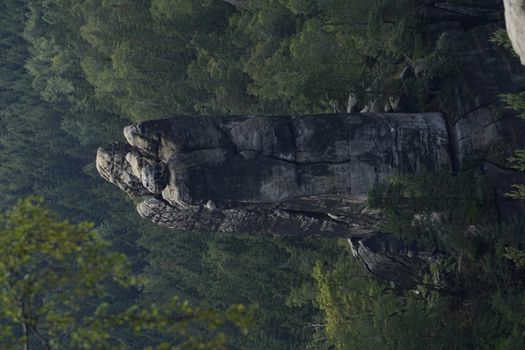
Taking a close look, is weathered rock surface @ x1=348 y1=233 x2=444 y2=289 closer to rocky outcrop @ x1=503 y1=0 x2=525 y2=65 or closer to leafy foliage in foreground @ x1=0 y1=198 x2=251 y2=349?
rocky outcrop @ x1=503 y1=0 x2=525 y2=65

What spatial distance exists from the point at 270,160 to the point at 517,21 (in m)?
9.57

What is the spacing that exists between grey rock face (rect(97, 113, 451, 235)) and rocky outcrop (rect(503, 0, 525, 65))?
859 cm

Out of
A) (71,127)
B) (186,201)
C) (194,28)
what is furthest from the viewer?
(71,127)

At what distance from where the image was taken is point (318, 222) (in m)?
26.0

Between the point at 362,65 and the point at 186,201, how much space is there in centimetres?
1030

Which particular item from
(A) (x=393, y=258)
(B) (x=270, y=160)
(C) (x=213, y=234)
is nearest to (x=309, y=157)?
(B) (x=270, y=160)

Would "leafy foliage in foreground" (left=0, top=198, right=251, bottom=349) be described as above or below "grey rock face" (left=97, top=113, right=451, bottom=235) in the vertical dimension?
below

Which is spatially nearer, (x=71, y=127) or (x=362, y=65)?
(x=362, y=65)

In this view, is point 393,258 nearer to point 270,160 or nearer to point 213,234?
point 270,160

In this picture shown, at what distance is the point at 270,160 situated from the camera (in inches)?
950

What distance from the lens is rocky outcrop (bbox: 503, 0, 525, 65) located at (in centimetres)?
1549

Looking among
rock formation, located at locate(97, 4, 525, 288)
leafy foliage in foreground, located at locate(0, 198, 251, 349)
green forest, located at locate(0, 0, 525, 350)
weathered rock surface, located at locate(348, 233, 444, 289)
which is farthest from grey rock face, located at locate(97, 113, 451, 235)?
leafy foliage in foreground, located at locate(0, 198, 251, 349)

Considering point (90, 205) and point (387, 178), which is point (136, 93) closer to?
point (90, 205)

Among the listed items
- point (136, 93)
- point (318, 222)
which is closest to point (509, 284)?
point (318, 222)
